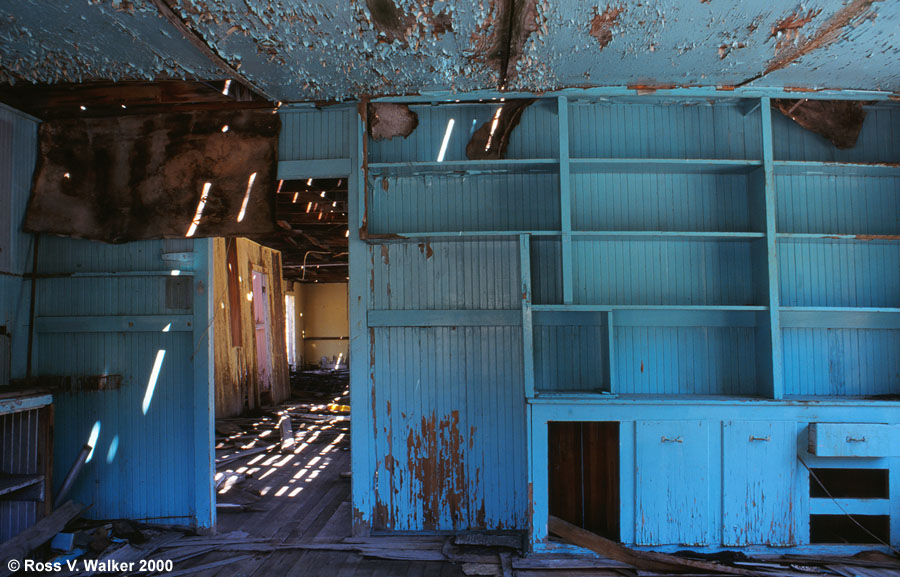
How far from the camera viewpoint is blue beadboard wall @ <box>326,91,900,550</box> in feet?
12.3

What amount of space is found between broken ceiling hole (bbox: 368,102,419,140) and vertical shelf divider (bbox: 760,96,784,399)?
99.2 inches

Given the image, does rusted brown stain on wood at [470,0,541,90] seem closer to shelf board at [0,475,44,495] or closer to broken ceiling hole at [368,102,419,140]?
broken ceiling hole at [368,102,419,140]

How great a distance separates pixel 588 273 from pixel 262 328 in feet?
24.5

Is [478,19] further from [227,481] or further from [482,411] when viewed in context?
[227,481]

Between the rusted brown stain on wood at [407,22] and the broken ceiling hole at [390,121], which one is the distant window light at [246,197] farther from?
the rusted brown stain on wood at [407,22]

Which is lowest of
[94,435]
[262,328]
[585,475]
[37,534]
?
[37,534]

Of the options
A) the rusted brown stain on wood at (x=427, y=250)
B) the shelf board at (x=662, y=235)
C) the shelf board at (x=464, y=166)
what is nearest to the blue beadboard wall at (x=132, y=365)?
the shelf board at (x=464, y=166)

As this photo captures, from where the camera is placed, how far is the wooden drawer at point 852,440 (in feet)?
10.7

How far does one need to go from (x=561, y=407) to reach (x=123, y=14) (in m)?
3.40

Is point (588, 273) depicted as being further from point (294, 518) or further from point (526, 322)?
point (294, 518)

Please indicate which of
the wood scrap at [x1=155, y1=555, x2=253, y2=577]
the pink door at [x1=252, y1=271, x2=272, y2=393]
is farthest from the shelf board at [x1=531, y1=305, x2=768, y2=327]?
the pink door at [x1=252, y1=271, x2=272, y2=393]

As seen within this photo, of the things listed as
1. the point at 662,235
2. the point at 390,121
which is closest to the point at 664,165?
the point at 662,235

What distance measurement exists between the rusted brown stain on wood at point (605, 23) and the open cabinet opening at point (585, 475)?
8.17 feet

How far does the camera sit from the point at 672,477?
3.34 m
